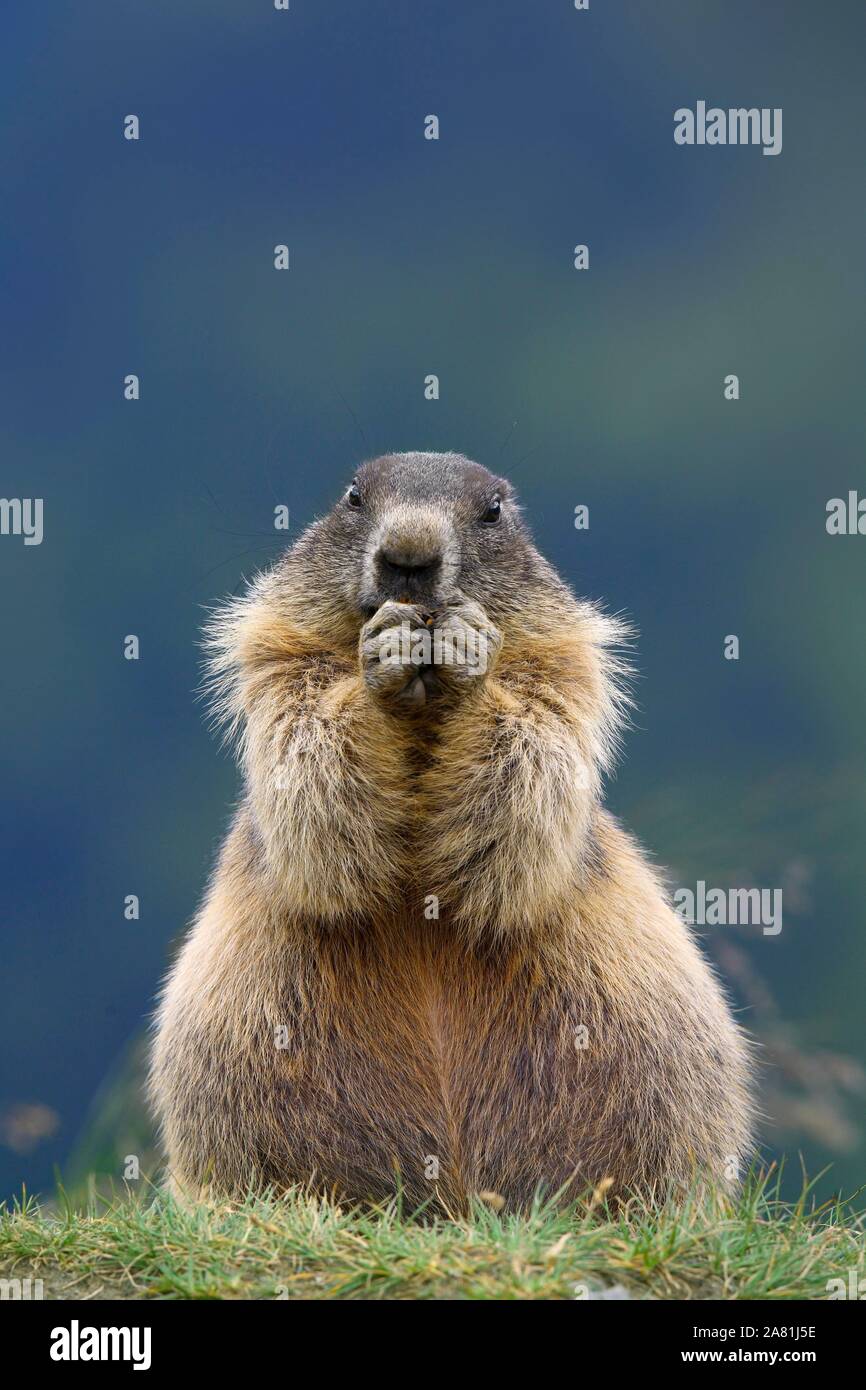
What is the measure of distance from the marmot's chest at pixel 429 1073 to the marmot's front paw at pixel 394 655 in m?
0.89

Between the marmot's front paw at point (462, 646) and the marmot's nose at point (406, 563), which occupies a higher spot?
the marmot's nose at point (406, 563)

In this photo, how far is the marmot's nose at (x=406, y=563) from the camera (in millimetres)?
5035

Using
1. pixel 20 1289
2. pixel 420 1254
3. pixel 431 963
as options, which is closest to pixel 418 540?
pixel 431 963

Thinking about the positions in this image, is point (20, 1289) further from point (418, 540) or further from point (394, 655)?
point (418, 540)

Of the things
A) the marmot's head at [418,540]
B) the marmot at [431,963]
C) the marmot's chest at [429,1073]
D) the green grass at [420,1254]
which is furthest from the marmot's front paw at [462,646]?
the green grass at [420,1254]

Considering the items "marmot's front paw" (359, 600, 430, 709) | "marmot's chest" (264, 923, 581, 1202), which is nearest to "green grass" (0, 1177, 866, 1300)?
"marmot's chest" (264, 923, 581, 1202)

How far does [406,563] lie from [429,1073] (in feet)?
5.98

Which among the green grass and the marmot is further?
the marmot

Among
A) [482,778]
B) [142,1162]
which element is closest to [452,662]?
[482,778]

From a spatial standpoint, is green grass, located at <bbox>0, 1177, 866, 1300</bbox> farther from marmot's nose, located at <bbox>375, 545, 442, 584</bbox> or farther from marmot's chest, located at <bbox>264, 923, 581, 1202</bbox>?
marmot's nose, located at <bbox>375, 545, 442, 584</bbox>

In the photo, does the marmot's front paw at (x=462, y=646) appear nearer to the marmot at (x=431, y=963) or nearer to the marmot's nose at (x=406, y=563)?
the marmot at (x=431, y=963)

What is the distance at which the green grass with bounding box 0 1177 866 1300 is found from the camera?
12.1ft
